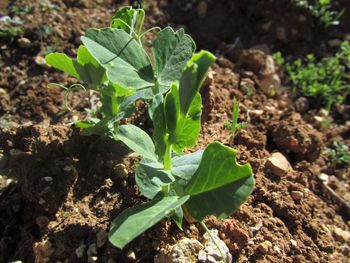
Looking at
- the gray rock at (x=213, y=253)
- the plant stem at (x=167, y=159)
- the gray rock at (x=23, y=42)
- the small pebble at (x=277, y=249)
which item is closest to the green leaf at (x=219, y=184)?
the plant stem at (x=167, y=159)

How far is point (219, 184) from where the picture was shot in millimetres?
1340

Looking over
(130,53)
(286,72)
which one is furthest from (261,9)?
(130,53)

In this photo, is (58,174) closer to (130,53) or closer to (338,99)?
(130,53)

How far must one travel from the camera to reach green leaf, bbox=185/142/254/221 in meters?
1.30

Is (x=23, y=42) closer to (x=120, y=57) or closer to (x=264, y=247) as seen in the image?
(x=120, y=57)

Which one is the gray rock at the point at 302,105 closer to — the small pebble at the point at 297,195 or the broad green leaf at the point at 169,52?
the small pebble at the point at 297,195

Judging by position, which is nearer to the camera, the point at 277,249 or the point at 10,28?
the point at 277,249

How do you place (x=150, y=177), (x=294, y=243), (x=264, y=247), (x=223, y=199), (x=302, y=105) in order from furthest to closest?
(x=302, y=105) < (x=294, y=243) < (x=264, y=247) < (x=150, y=177) < (x=223, y=199)

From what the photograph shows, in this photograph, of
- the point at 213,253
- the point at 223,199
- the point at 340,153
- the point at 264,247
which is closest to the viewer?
the point at 223,199

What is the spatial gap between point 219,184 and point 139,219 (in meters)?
0.27

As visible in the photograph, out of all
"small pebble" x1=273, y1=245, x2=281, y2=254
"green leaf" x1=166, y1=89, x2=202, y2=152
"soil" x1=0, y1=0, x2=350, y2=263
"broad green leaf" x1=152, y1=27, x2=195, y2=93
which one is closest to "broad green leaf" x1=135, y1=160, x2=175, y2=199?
"green leaf" x1=166, y1=89, x2=202, y2=152

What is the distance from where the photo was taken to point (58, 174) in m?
1.77

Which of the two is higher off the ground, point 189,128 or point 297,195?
point 189,128

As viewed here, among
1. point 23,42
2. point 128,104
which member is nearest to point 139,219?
point 128,104
